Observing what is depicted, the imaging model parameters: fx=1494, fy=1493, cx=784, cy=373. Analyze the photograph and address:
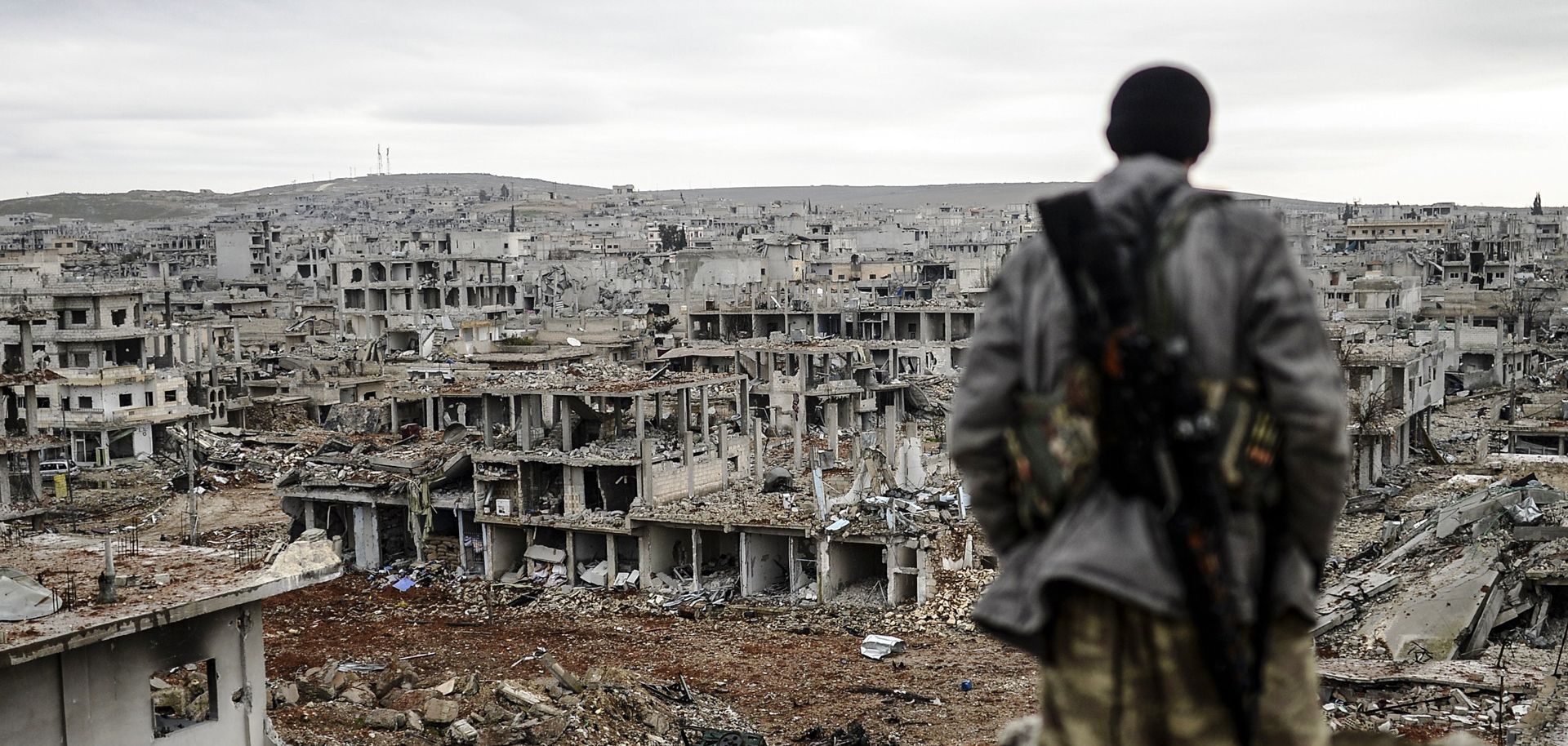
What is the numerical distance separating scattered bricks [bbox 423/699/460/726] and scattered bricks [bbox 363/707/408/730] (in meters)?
0.32

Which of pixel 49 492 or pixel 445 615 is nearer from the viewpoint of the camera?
pixel 445 615

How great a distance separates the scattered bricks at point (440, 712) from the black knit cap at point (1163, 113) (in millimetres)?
16996

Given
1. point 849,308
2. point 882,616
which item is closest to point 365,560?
point 882,616

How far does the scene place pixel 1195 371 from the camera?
117 inches

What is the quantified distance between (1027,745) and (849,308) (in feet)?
164

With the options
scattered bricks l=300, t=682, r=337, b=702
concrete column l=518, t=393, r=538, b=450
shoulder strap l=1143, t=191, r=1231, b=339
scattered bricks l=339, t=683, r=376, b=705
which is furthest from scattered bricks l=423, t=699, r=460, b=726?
shoulder strap l=1143, t=191, r=1231, b=339

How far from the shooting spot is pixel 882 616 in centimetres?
2548

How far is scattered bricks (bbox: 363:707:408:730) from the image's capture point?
18.6 meters

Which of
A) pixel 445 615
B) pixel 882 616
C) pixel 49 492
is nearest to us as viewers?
pixel 882 616

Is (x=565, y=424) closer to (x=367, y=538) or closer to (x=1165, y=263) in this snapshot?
(x=367, y=538)

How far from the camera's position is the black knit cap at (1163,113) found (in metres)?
3.19

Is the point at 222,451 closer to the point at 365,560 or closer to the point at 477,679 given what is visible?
the point at 365,560

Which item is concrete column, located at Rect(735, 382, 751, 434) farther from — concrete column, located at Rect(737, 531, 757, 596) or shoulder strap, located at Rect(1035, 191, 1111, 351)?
shoulder strap, located at Rect(1035, 191, 1111, 351)

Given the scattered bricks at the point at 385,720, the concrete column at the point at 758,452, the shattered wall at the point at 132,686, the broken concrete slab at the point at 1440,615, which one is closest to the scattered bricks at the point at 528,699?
the scattered bricks at the point at 385,720
